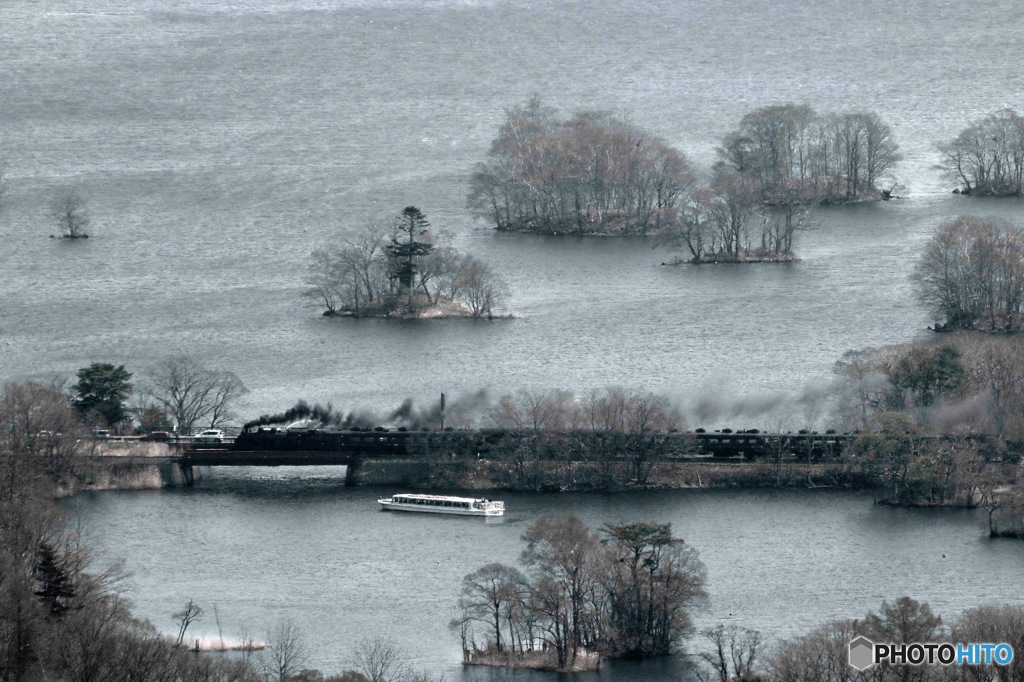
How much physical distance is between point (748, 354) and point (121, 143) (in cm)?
5564

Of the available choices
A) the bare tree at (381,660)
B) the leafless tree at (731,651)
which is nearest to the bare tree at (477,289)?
the bare tree at (381,660)

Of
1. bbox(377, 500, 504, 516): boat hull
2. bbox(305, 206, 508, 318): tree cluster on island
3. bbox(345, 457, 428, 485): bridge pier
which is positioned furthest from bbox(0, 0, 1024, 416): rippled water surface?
bbox(377, 500, 504, 516): boat hull

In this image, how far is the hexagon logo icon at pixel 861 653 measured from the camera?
6531cm

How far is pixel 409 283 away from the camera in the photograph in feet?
365

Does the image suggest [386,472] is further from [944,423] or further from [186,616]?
[944,423]

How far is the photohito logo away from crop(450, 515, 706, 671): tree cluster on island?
8.14 metres

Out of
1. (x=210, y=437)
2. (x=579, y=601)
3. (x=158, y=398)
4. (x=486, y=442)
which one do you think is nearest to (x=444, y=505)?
(x=486, y=442)

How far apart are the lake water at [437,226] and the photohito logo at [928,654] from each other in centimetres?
777

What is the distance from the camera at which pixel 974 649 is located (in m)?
64.5

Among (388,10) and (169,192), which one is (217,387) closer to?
(169,192)

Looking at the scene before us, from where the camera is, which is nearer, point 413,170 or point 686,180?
point 686,180

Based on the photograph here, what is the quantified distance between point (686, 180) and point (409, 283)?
63.3 feet

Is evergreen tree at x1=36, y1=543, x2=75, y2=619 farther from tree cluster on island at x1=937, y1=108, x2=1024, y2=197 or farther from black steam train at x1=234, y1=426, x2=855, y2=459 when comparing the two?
tree cluster on island at x1=937, y1=108, x2=1024, y2=197

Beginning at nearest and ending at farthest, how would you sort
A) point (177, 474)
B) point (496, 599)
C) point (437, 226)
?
point (496, 599) → point (177, 474) → point (437, 226)
